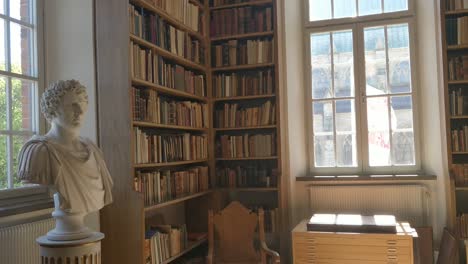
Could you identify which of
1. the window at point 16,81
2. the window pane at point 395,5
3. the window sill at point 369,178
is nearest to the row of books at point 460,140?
the window sill at point 369,178

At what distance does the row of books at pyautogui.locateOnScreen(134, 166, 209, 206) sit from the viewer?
3041 mm

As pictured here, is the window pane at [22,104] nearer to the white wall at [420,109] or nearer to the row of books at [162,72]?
the row of books at [162,72]

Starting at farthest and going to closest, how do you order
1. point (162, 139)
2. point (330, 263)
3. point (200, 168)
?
point (200, 168)
point (330, 263)
point (162, 139)

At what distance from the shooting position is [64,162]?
2.21m

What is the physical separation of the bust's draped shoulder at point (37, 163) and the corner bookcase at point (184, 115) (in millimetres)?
675

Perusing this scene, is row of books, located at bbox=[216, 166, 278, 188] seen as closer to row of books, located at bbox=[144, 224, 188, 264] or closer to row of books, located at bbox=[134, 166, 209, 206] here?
row of books, located at bbox=[134, 166, 209, 206]

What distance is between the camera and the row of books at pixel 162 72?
2.94 m

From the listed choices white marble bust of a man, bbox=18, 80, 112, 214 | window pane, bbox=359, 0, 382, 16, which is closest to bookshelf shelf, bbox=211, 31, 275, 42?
window pane, bbox=359, 0, 382, 16

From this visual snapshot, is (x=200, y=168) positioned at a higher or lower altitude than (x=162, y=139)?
lower

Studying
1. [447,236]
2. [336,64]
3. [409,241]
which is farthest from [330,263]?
[336,64]

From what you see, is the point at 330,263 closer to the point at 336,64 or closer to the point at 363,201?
the point at 363,201

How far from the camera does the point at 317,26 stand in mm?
4559

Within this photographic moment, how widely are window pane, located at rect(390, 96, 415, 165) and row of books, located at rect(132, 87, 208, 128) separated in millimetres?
2005

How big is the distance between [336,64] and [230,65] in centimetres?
119
